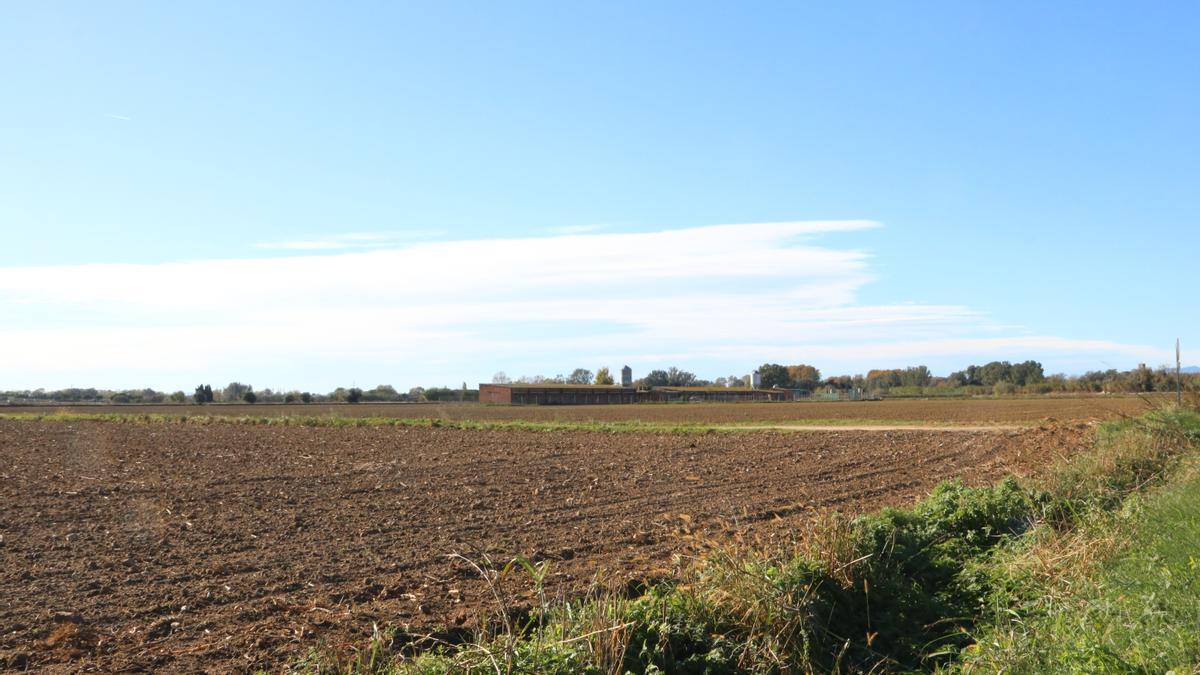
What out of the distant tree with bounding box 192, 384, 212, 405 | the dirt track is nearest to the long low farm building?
the distant tree with bounding box 192, 384, 212, 405

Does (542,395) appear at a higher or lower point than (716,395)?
higher

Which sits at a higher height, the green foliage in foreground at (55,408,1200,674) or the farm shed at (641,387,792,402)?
the farm shed at (641,387,792,402)

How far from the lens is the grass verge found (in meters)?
7.02

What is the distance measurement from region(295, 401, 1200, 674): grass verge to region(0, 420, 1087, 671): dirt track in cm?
126

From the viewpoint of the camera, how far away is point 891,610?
32.3 feet

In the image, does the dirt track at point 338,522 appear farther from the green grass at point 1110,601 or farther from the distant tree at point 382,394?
the distant tree at point 382,394

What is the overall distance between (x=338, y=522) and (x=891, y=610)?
8.93 metres

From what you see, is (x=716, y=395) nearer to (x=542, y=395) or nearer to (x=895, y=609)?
(x=542, y=395)

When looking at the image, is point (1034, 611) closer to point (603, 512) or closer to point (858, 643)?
point (858, 643)

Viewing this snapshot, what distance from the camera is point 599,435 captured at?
41.4 metres

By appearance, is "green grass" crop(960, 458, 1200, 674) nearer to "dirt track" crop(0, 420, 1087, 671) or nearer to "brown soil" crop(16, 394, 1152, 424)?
"dirt track" crop(0, 420, 1087, 671)

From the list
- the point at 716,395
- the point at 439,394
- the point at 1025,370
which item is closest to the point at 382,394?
the point at 439,394

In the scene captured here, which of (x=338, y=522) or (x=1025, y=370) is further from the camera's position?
(x=1025, y=370)

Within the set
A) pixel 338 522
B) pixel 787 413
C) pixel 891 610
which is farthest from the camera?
pixel 787 413
